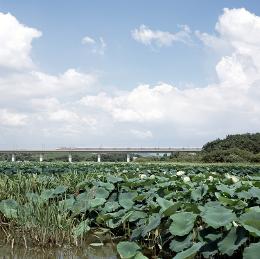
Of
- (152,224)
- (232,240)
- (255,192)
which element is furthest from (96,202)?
(232,240)

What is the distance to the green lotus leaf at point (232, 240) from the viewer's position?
11.7ft

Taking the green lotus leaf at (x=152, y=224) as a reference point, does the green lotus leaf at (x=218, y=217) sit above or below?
above

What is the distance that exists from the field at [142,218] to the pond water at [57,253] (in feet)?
0.32

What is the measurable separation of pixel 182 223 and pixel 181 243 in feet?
0.60

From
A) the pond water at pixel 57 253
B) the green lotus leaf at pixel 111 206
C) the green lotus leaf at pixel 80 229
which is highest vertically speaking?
the green lotus leaf at pixel 111 206

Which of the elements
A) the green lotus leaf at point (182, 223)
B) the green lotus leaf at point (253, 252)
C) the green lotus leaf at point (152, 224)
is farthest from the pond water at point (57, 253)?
the green lotus leaf at point (253, 252)

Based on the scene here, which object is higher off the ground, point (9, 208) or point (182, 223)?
point (182, 223)

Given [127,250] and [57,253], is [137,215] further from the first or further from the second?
[127,250]

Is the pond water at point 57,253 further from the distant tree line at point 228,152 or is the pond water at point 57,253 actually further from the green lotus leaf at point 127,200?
the distant tree line at point 228,152

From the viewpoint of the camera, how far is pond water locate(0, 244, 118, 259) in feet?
17.5

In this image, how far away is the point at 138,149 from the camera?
209 feet

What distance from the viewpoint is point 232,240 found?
3.63m

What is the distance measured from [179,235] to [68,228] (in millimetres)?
1948

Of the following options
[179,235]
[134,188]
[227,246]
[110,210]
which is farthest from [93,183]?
[227,246]
